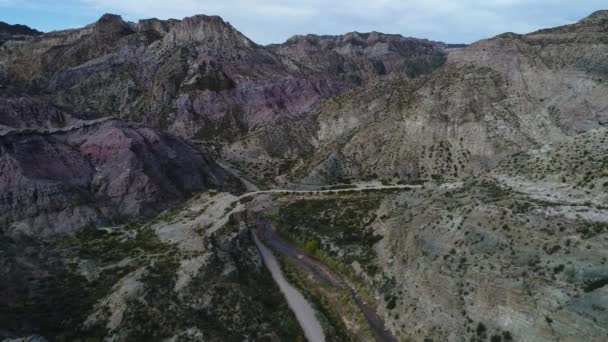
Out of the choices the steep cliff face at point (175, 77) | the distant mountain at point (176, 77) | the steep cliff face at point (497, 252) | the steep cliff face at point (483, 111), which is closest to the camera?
the steep cliff face at point (497, 252)

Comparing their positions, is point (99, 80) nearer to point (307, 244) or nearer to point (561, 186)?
point (307, 244)

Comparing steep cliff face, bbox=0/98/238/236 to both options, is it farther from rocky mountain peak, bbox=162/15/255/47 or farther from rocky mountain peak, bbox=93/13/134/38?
rocky mountain peak, bbox=93/13/134/38

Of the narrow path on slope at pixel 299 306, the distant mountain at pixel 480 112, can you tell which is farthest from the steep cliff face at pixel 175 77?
the narrow path on slope at pixel 299 306

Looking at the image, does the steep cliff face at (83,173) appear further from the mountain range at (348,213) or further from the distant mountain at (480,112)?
the distant mountain at (480,112)

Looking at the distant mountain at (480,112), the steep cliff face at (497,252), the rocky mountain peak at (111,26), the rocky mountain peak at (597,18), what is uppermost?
the rocky mountain peak at (111,26)

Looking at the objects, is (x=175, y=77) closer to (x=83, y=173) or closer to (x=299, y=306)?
(x=83, y=173)

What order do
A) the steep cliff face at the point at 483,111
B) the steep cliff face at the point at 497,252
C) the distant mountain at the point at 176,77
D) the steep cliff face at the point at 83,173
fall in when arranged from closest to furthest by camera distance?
the steep cliff face at the point at 497,252, the steep cliff face at the point at 83,173, the steep cliff face at the point at 483,111, the distant mountain at the point at 176,77

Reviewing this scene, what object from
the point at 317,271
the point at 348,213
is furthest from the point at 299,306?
the point at 348,213

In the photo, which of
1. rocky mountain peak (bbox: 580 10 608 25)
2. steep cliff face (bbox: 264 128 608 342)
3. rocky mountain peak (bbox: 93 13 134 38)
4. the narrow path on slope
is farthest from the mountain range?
rocky mountain peak (bbox: 93 13 134 38)

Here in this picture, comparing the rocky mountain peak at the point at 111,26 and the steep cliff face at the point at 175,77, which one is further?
the rocky mountain peak at the point at 111,26
